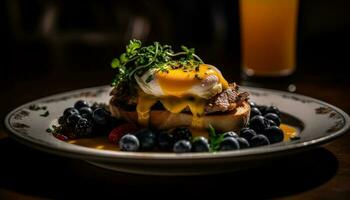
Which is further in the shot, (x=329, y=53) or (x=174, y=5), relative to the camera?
(x=174, y=5)

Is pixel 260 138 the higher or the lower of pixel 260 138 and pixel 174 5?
the higher

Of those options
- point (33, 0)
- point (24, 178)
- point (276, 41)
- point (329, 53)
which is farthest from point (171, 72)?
point (33, 0)

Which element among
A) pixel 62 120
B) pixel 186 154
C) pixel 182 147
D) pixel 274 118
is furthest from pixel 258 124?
pixel 62 120

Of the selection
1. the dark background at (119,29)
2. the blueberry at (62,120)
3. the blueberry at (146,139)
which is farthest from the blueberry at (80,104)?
the dark background at (119,29)

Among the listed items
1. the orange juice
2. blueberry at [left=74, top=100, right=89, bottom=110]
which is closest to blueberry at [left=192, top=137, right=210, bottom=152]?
blueberry at [left=74, top=100, right=89, bottom=110]

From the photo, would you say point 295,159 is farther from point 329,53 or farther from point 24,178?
point 329,53

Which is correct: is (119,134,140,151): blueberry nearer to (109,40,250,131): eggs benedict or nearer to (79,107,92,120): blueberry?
(109,40,250,131): eggs benedict

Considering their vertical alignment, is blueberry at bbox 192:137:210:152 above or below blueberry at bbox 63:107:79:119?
above
